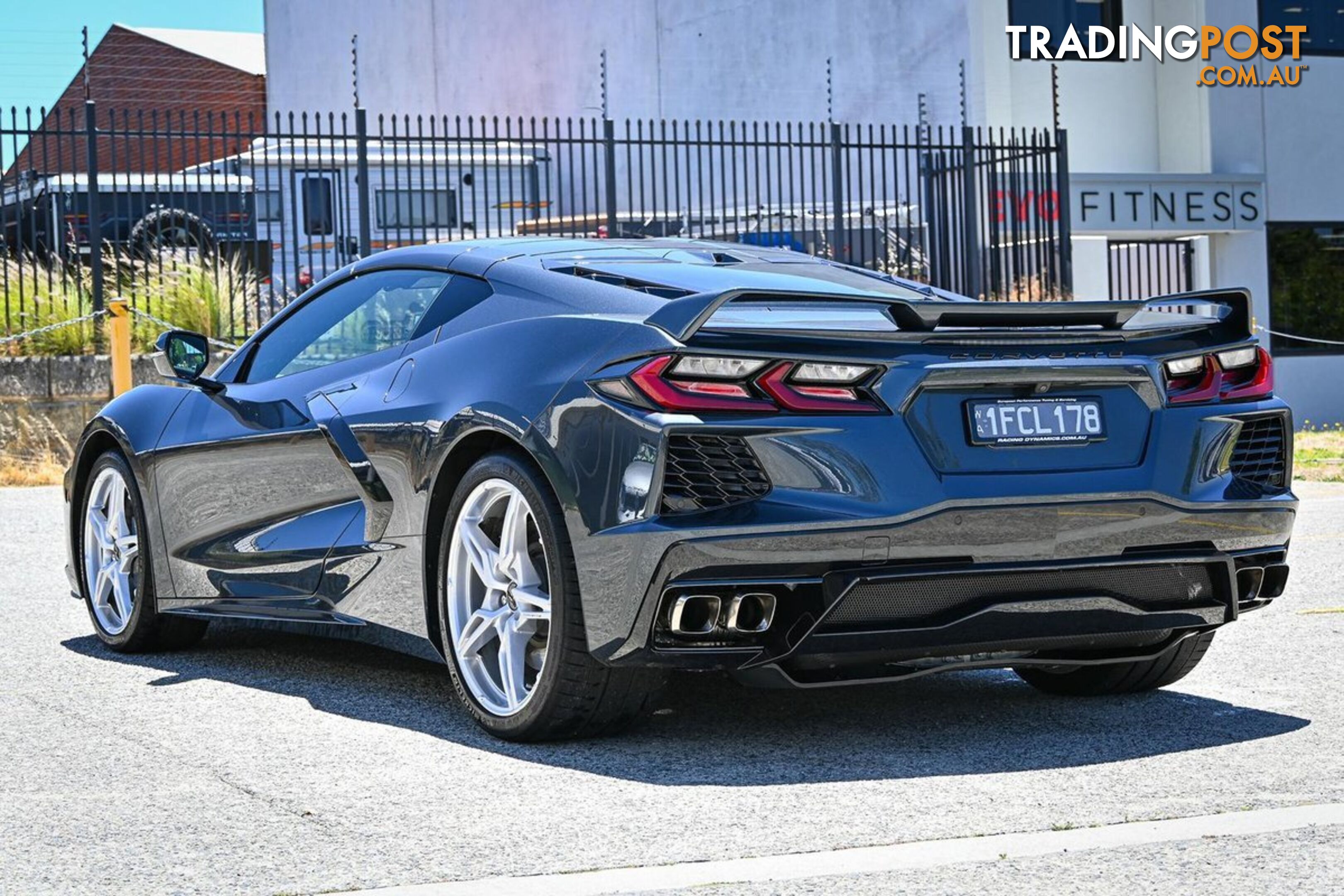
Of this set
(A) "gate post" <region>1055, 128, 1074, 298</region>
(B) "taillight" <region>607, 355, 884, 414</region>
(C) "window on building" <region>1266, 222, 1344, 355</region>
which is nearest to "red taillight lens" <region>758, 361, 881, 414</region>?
(B) "taillight" <region>607, 355, 884, 414</region>

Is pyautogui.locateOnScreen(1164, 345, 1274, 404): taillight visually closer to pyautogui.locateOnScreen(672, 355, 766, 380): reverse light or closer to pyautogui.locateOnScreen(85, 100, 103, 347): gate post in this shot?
pyautogui.locateOnScreen(672, 355, 766, 380): reverse light

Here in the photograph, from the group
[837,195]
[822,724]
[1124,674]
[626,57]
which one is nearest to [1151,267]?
[837,195]

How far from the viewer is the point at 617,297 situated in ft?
16.2

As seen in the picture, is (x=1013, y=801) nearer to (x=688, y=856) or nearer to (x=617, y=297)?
(x=688, y=856)

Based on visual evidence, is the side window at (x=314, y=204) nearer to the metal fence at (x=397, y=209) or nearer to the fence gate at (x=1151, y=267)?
the metal fence at (x=397, y=209)

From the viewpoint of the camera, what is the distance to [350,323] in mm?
5852

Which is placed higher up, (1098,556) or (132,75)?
(132,75)

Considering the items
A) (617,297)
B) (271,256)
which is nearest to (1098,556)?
(617,297)

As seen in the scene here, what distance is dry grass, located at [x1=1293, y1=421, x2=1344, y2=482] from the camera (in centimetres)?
1525

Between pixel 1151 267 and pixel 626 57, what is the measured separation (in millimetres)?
10660

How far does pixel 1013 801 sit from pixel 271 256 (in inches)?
584

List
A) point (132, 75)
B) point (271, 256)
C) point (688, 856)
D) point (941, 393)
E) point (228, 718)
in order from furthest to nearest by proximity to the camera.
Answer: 1. point (132, 75)
2. point (271, 256)
3. point (228, 718)
4. point (941, 393)
5. point (688, 856)

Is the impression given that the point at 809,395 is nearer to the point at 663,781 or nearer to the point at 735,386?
the point at 735,386

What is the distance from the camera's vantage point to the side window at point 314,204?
19469 mm
